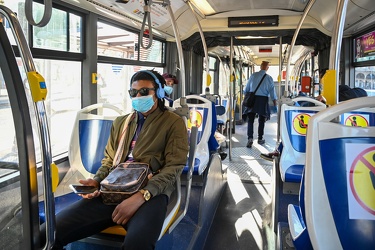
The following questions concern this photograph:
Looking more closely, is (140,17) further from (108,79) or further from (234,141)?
(234,141)

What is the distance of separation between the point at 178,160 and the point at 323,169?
93 centimetres

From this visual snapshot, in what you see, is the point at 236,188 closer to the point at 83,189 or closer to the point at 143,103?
the point at 143,103

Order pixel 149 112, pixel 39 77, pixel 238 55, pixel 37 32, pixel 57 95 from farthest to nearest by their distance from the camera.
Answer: pixel 238 55 < pixel 57 95 < pixel 37 32 < pixel 149 112 < pixel 39 77

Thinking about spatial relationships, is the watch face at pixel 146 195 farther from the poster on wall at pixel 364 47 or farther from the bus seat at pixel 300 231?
the poster on wall at pixel 364 47

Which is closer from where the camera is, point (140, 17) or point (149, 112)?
point (149, 112)

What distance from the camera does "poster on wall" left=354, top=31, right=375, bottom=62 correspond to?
4.57 meters

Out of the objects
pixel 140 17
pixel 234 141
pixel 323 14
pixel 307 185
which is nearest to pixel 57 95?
pixel 140 17

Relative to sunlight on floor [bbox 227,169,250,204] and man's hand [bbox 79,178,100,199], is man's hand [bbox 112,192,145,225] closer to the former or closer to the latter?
man's hand [bbox 79,178,100,199]

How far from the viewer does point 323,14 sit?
16.2ft

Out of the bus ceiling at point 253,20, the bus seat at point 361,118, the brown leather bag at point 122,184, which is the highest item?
the bus ceiling at point 253,20

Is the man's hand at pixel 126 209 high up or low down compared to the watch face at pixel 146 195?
down

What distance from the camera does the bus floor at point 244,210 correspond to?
3023 mm

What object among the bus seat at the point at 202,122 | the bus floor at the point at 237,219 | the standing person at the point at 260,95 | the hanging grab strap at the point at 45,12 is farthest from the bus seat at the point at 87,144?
the standing person at the point at 260,95

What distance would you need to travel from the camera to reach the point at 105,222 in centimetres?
186
